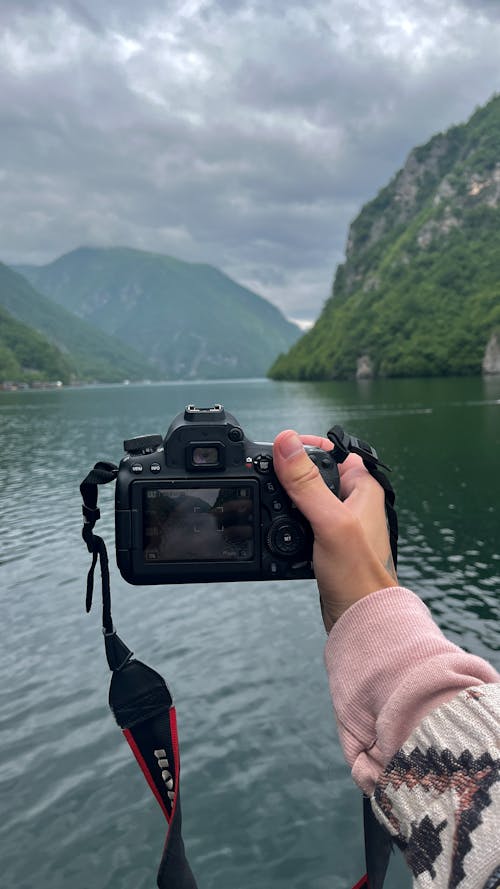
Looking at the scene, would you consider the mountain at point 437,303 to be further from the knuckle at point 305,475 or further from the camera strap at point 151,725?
the knuckle at point 305,475

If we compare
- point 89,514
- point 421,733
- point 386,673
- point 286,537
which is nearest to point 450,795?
point 421,733

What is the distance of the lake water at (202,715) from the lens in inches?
282

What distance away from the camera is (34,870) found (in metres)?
6.95

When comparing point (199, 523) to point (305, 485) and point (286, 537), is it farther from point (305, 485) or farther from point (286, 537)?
point (305, 485)

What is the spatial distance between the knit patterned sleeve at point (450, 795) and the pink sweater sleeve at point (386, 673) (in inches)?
1.7

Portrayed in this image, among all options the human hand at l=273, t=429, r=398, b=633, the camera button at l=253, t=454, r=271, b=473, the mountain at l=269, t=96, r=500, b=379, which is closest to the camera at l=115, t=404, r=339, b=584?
the camera button at l=253, t=454, r=271, b=473

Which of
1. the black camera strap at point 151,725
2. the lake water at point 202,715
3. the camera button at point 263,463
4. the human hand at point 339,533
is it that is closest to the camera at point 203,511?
the camera button at point 263,463

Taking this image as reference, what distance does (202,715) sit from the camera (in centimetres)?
991

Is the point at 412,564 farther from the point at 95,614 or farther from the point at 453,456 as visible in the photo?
the point at 453,456

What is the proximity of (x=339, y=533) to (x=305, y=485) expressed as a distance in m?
0.21

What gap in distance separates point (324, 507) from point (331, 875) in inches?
273

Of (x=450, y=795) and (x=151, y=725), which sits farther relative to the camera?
(x=151, y=725)

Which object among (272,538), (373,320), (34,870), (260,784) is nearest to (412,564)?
(260,784)

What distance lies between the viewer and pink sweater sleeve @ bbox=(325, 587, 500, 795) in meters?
1.24
